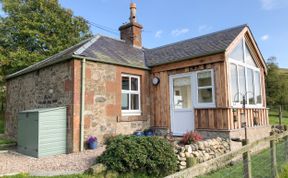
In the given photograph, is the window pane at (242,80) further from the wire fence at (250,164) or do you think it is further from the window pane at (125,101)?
the window pane at (125,101)

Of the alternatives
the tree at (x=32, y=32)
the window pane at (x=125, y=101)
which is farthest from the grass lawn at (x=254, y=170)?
the tree at (x=32, y=32)

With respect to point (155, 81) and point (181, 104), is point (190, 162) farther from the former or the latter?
point (155, 81)

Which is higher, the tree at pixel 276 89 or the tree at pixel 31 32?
the tree at pixel 31 32

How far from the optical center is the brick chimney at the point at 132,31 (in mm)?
13430

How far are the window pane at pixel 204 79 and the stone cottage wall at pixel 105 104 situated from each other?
3.10 meters

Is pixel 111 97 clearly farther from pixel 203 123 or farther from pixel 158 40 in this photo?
pixel 158 40

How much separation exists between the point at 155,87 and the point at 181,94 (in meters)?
1.33

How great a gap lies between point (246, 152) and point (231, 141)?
4.22 m

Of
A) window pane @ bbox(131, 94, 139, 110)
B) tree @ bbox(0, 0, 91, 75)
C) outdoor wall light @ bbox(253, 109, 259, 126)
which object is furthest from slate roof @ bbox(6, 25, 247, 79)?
tree @ bbox(0, 0, 91, 75)

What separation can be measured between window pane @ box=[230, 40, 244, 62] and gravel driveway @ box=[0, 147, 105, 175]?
7215mm

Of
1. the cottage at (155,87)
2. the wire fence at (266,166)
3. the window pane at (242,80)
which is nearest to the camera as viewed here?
the wire fence at (266,166)

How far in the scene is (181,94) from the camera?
10.3 m

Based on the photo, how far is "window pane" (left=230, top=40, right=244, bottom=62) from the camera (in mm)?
9459

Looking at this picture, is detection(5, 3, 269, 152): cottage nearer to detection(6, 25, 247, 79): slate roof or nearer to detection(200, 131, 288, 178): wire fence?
detection(6, 25, 247, 79): slate roof
